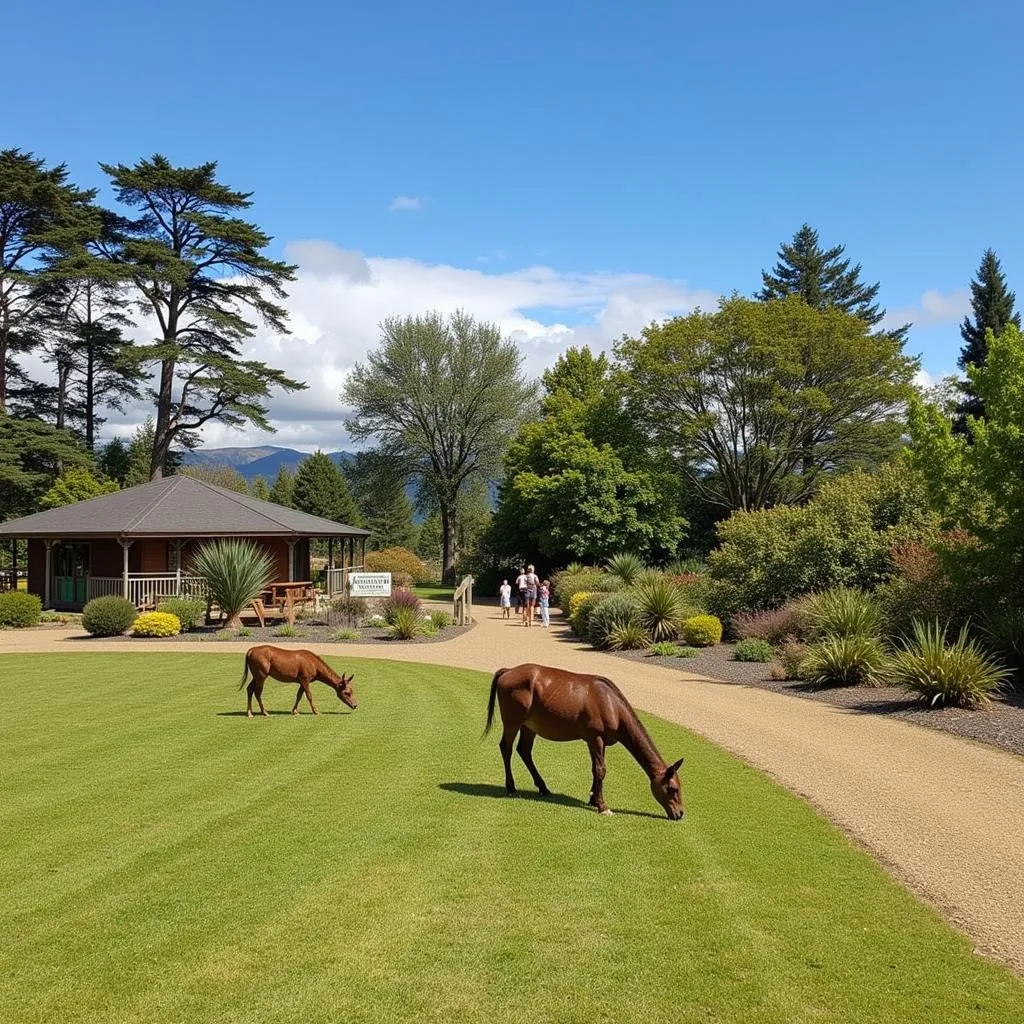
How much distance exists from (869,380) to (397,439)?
31291 millimetres

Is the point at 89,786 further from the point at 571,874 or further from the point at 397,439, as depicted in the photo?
the point at 397,439

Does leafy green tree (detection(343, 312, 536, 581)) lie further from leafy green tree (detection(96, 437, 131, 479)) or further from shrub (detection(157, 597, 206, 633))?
shrub (detection(157, 597, 206, 633))

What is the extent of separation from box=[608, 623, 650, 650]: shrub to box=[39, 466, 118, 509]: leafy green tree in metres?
28.5

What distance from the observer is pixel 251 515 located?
32.6 metres

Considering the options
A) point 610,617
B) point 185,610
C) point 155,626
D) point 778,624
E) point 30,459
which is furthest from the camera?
Result: point 30,459

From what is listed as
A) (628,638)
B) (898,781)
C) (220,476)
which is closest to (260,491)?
(220,476)

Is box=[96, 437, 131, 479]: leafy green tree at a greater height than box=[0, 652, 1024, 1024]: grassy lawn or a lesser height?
greater

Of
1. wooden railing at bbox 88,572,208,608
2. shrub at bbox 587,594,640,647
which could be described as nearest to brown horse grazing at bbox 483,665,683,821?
shrub at bbox 587,594,640,647

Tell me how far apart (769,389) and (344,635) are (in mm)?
22692

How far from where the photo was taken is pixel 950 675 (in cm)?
1238

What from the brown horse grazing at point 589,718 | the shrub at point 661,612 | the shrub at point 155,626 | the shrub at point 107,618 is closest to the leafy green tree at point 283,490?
the shrub at point 107,618

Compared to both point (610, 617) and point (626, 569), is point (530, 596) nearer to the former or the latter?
point (626, 569)

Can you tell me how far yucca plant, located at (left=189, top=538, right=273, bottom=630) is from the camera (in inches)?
998

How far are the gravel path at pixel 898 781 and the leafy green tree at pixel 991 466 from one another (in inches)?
188
